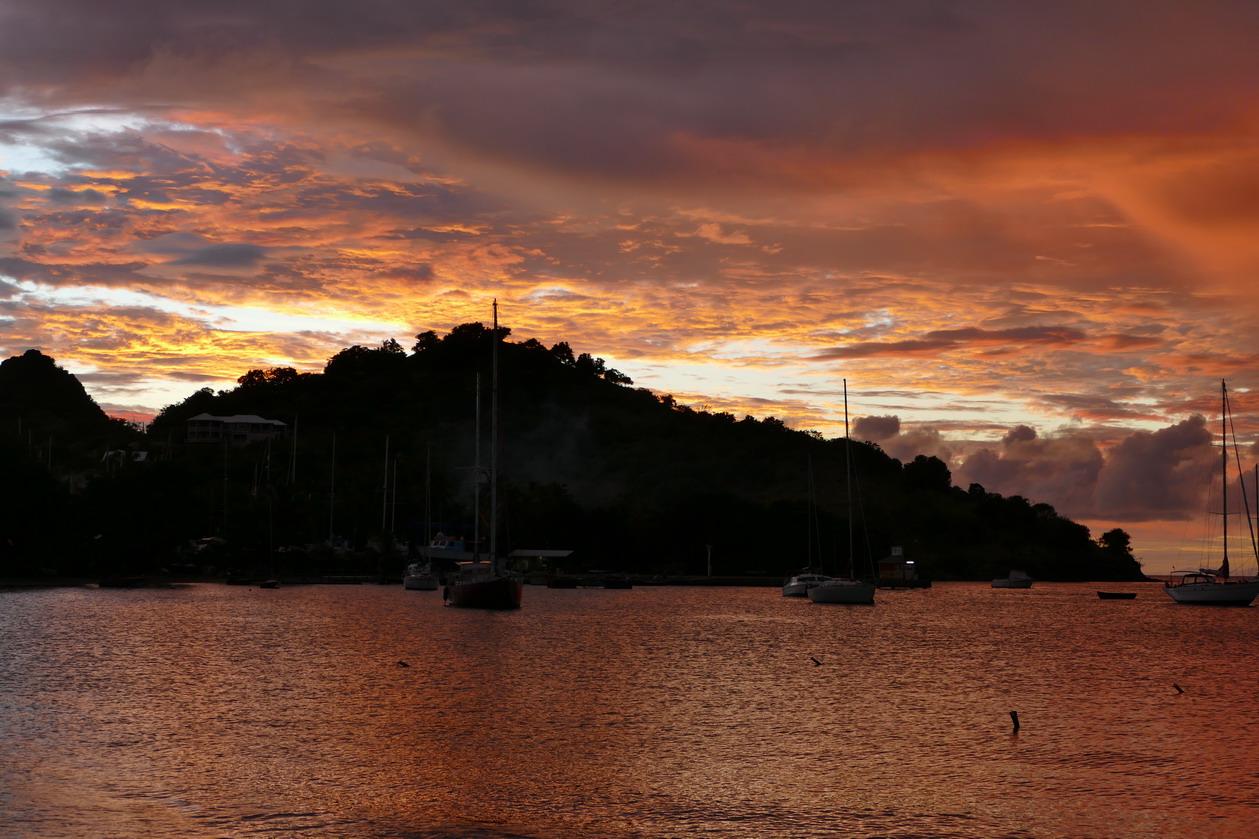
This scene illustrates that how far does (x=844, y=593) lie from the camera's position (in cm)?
13312

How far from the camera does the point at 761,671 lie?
2436 inches

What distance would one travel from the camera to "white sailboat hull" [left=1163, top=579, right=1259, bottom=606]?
140 m

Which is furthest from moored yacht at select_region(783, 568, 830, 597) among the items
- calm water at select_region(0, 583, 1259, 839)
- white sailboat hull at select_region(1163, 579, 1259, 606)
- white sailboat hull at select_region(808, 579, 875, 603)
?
calm water at select_region(0, 583, 1259, 839)

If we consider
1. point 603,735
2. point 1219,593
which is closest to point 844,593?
point 1219,593

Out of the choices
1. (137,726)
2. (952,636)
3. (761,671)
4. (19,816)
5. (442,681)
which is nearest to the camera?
(19,816)

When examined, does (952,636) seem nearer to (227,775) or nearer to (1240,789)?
(1240,789)

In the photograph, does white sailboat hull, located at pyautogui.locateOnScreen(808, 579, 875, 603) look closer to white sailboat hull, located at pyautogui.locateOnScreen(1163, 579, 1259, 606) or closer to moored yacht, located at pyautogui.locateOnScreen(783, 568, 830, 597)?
moored yacht, located at pyautogui.locateOnScreen(783, 568, 830, 597)

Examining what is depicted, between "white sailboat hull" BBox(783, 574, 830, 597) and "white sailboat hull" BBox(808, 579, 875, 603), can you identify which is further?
"white sailboat hull" BBox(783, 574, 830, 597)

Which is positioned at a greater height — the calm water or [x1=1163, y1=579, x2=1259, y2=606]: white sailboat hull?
the calm water

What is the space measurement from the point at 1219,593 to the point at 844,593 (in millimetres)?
48777

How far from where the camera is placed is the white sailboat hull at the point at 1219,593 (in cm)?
13950

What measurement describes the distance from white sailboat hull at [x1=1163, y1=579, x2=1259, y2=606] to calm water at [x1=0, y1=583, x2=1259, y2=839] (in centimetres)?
6118

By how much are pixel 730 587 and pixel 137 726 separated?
161 meters

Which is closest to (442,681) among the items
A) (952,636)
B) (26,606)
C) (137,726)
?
(137,726)
